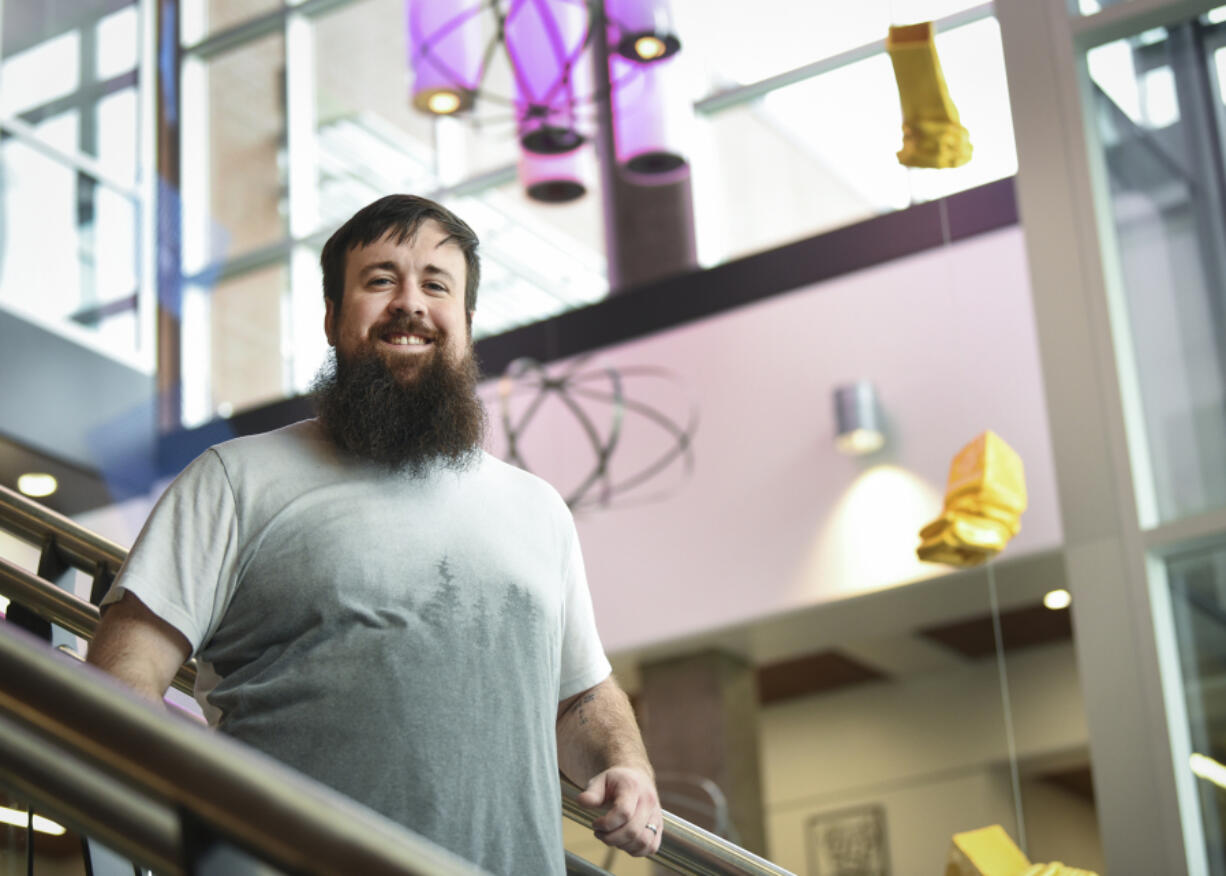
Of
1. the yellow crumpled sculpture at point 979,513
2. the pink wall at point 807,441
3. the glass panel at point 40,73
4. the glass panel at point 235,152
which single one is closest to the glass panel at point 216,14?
the glass panel at point 235,152

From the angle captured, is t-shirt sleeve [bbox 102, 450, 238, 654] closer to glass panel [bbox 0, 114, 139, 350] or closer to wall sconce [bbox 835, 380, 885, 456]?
wall sconce [bbox 835, 380, 885, 456]

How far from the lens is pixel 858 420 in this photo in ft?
22.9

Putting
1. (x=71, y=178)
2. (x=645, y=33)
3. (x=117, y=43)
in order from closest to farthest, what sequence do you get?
(x=645, y=33), (x=71, y=178), (x=117, y=43)

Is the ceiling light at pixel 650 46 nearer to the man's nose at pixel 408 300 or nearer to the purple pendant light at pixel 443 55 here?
the purple pendant light at pixel 443 55

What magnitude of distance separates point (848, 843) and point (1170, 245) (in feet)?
17.9

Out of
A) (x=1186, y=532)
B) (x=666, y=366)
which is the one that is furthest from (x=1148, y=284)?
(x=666, y=366)

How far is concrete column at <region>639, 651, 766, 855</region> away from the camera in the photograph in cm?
795

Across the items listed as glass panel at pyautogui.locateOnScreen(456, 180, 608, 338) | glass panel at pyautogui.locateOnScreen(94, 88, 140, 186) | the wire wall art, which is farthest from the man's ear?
glass panel at pyautogui.locateOnScreen(94, 88, 140, 186)

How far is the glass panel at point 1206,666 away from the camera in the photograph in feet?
16.0

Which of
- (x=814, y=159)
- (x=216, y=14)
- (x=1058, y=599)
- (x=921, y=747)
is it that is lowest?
(x=921, y=747)

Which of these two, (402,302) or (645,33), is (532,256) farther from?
(402,302)

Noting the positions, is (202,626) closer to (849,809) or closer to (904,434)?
(904,434)

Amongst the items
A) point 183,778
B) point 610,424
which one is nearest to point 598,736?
point 183,778

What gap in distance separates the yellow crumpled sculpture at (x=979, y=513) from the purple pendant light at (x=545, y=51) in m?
2.16
